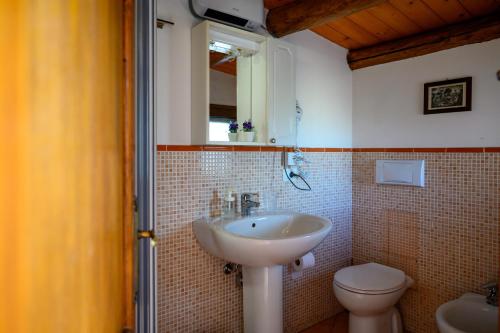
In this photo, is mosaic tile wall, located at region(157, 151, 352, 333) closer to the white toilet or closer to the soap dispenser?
the soap dispenser

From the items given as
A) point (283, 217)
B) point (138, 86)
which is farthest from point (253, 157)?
point (138, 86)

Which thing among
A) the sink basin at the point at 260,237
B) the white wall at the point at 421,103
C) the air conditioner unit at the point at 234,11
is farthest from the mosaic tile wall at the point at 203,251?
the air conditioner unit at the point at 234,11

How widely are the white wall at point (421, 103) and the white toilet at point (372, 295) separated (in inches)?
36.4

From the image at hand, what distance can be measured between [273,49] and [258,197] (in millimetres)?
891

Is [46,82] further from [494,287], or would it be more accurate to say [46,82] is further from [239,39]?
[494,287]

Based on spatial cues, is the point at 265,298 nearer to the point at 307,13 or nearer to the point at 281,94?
the point at 281,94

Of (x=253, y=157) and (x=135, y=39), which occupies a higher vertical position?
(x=135, y=39)

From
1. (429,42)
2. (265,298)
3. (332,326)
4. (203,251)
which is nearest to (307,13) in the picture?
(429,42)

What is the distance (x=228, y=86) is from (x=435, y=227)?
163 centimetres

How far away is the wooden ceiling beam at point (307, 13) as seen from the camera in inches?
64.5

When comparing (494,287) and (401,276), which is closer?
(494,287)

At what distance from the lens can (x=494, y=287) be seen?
1.79 meters

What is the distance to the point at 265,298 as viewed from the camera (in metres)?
1.71

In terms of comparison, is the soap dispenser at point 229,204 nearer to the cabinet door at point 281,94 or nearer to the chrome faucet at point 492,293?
the cabinet door at point 281,94
